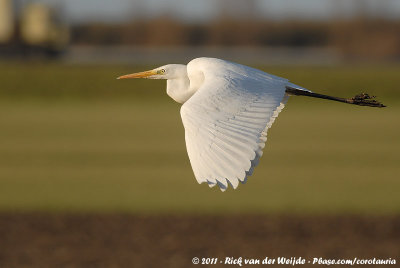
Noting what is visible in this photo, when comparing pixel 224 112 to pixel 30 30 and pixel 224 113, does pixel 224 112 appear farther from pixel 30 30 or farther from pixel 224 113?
pixel 30 30

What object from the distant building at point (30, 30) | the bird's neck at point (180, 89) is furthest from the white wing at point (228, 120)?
the distant building at point (30, 30)

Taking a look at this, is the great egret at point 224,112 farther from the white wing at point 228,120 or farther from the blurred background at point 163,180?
the blurred background at point 163,180

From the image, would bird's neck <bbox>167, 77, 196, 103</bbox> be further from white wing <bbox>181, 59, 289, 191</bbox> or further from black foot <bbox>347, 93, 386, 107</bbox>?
black foot <bbox>347, 93, 386, 107</bbox>

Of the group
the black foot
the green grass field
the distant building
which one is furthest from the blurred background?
the distant building

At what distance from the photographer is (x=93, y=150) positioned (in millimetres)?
25312

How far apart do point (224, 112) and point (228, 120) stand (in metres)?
0.08

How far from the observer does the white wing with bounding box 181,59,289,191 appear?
3607 mm

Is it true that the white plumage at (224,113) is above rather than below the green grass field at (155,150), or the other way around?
above

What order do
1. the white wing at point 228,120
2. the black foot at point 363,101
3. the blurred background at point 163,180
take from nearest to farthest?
1. the white wing at point 228,120
2. the black foot at point 363,101
3. the blurred background at point 163,180

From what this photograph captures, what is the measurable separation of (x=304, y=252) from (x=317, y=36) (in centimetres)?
6084

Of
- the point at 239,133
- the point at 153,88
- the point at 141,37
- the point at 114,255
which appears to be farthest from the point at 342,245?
the point at 141,37

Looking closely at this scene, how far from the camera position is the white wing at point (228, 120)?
3607 mm

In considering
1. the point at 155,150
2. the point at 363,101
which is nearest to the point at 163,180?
the point at 155,150

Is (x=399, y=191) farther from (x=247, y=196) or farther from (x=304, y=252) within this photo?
(x=304, y=252)
